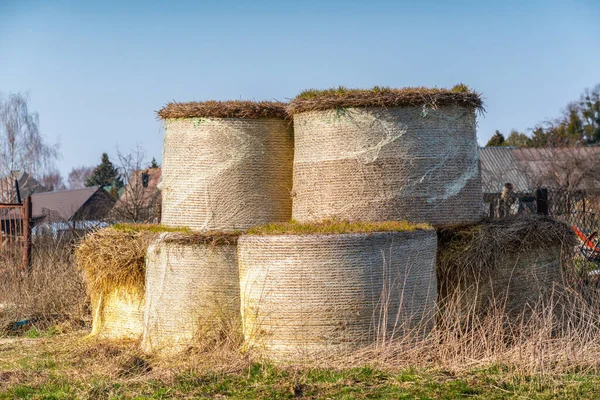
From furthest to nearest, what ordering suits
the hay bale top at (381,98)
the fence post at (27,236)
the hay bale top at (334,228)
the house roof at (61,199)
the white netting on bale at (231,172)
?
the house roof at (61,199)
the fence post at (27,236)
the white netting on bale at (231,172)
the hay bale top at (381,98)
the hay bale top at (334,228)

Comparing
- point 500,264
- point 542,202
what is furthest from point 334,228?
point 542,202

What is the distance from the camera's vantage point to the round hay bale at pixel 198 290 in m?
8.66

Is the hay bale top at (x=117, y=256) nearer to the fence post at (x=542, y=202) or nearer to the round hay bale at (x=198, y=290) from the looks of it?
the round hay bale at (x=198, y=290)

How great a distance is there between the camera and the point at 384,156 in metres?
8.49

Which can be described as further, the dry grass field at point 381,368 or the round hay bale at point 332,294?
the round hay bale at point 332,294

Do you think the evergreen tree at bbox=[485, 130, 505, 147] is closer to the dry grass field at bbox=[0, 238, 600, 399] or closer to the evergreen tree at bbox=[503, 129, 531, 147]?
the evergreen tree at bbox=[503, 129, 531, 147]

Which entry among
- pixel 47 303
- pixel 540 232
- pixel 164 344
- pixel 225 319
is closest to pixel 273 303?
pixel 225 319

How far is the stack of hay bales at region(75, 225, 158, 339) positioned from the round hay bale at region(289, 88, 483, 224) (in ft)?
6.95

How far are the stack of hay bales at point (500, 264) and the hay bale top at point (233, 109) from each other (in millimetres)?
2178

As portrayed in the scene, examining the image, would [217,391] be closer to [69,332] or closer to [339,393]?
[339,393]

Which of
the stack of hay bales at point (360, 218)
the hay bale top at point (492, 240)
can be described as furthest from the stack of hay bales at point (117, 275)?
the hay bale top at point (492, 240)

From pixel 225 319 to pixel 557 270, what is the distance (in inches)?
139

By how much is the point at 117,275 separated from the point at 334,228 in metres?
3.01

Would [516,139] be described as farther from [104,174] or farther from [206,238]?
[206,238]
